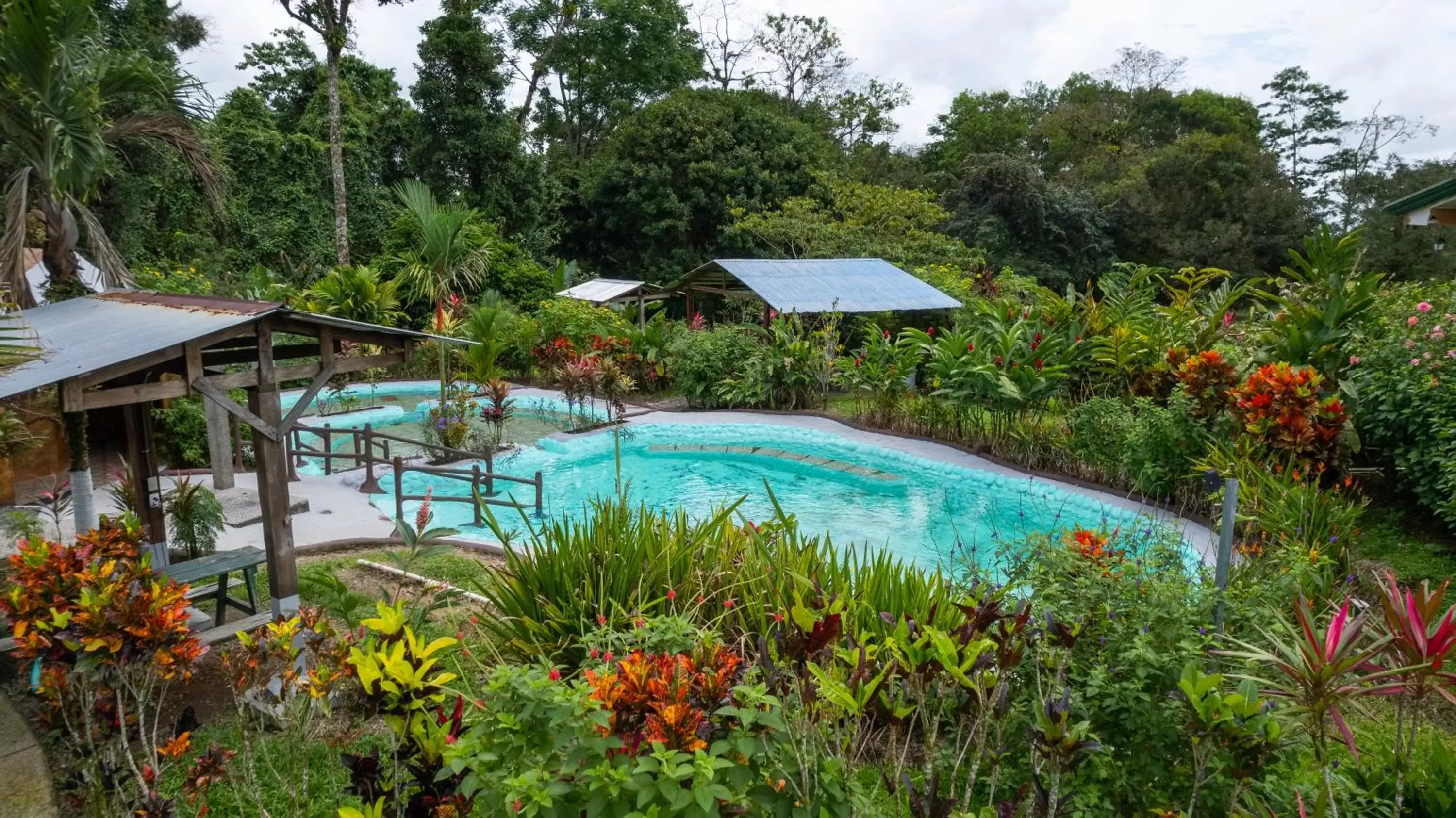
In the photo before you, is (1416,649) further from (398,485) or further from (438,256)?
(438,256)

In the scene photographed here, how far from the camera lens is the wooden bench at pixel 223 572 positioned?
4629 millimetres

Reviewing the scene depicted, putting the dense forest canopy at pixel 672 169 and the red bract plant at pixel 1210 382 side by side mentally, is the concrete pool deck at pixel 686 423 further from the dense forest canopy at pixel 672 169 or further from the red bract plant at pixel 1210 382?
the dense forest canopy at pixel 672 169

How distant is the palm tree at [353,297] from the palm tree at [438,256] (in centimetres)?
97

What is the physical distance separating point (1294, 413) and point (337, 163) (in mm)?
17760

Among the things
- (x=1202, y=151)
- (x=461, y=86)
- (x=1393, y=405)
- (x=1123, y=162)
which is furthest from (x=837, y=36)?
(x=1393, y=405)

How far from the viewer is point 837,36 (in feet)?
100

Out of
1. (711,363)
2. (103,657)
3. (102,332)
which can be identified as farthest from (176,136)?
(711,363)

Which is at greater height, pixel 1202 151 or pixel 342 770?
pixel 1202 151

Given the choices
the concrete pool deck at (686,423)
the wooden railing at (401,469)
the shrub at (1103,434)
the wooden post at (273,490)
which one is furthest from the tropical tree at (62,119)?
the shrub at (1103,434)

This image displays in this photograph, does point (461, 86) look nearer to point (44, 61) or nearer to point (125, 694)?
point (44, 61)

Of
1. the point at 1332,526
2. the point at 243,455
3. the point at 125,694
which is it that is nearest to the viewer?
the point at 125,694

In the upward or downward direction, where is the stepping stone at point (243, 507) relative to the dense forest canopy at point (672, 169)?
Answer: downward

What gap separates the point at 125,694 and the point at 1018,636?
11.3 ft

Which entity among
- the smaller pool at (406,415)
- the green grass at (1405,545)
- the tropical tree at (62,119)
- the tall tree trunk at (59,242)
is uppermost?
the tropical tree at (62,119)
